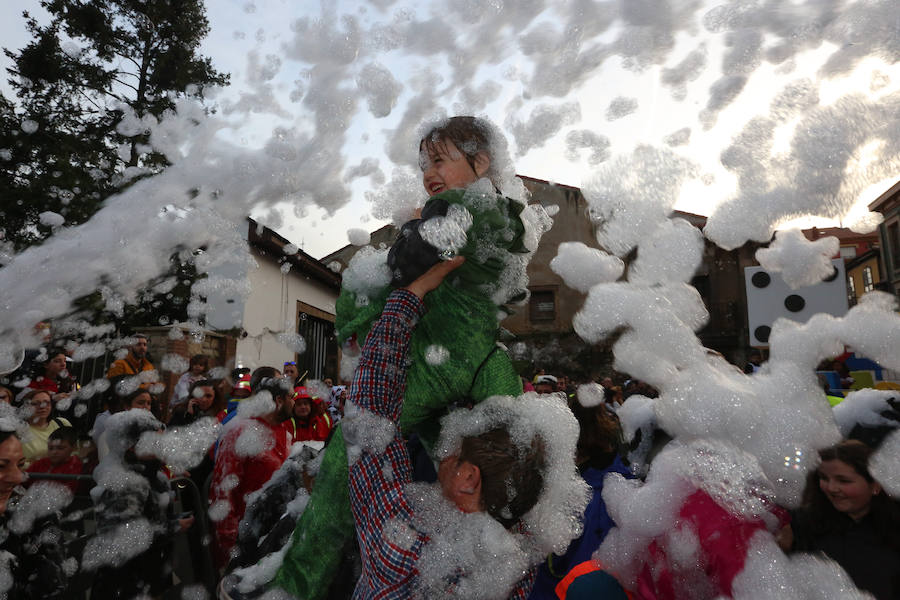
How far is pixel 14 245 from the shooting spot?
544cm

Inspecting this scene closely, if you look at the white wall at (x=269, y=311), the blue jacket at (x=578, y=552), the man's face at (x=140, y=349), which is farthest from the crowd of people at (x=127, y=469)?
the white wall at (x=269, y=311)

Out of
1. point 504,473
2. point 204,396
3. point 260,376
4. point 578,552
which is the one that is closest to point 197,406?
point 204,396

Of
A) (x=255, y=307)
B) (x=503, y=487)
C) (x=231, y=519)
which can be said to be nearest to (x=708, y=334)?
(x=255, y=307)

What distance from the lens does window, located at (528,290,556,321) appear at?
2102 cm

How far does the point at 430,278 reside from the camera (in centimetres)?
126

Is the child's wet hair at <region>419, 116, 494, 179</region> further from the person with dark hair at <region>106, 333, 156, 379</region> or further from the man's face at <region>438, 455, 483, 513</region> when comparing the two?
the person with dark hair at <region>106, 333, 156, 379</region>

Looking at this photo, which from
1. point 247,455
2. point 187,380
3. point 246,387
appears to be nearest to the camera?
point 247,455

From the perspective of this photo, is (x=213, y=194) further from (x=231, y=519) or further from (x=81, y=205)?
(x=81, y=205)

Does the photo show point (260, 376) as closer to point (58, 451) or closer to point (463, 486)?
point (58, 451)

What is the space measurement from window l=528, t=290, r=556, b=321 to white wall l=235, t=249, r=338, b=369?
11.2 metres

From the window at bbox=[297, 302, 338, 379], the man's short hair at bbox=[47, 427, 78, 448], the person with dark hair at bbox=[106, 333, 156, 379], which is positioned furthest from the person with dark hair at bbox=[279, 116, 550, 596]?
the window at bbox=[297, 302, 338, 379]

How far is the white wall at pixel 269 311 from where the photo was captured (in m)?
9.45

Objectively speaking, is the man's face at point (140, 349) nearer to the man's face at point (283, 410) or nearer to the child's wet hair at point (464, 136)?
the man's face at point (283, 410)

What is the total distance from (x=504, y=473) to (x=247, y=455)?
116 inches
